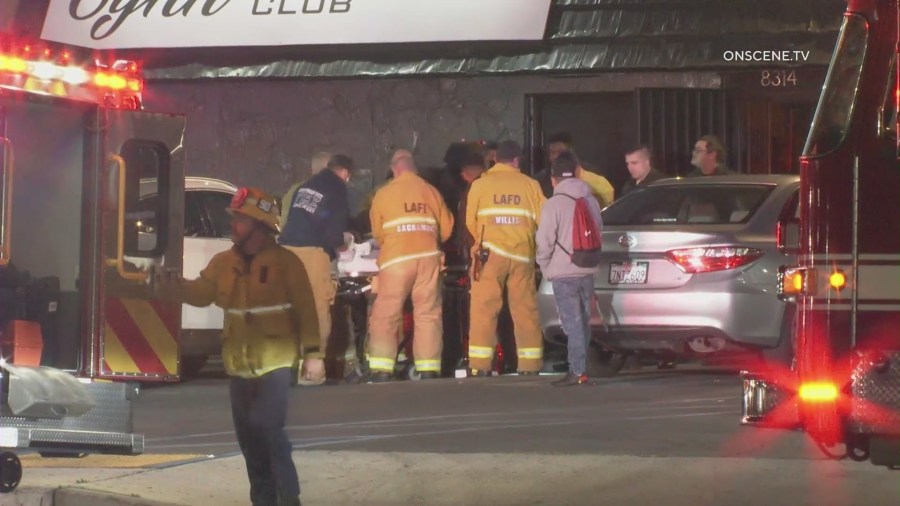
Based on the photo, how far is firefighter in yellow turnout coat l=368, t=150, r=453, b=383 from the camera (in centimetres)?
1483

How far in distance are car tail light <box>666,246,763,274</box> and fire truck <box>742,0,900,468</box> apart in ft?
15.6

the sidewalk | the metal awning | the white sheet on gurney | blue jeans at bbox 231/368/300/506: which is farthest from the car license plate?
blue jeans at bbox 231/368/300/506

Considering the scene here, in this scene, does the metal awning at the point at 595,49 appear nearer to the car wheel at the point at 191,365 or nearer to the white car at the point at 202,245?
the white car at the point at 202,245

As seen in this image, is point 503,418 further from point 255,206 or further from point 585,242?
point 255,206

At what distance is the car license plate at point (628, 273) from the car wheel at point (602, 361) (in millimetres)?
1179

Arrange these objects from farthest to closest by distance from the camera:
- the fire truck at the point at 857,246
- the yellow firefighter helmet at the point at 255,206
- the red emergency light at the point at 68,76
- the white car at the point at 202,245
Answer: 1. the white car at the point at 202,245
2. the red emergency light at the point at 68,76
3. the yellow firefighter helmet at the point at 255,206
4. the fire truck at the point at 857,246

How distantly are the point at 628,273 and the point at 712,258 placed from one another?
70 cm

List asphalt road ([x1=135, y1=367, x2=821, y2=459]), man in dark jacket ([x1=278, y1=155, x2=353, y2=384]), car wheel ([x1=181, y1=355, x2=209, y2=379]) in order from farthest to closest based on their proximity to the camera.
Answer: car wheel ([x1=181, y1=355, x2=209, y2=379]) < man in dark jacket ([x1=278, y1=155, x2=353, y2=384]) < asphalt road ([x1=135, y1=367, x2=821, y2=459])

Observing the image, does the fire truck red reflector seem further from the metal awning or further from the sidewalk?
the metal awning

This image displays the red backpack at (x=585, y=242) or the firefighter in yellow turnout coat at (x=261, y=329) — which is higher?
the red backpack at (x=585, y=242)

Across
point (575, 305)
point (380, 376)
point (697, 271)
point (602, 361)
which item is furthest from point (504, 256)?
point (697, 271)

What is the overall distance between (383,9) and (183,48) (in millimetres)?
2116

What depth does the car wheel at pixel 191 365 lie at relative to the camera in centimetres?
1593

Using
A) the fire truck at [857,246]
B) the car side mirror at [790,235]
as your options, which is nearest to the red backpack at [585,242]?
the car side mirror at [790,235]
